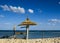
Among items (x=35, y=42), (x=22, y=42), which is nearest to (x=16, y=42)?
(x=22, y=42)

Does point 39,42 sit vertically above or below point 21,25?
below

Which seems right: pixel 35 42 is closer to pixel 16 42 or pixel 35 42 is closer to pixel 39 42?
pixel 39 42

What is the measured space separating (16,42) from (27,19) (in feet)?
8.89

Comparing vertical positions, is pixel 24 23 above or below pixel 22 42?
above

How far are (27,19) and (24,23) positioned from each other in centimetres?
53

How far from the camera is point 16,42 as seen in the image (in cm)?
1534

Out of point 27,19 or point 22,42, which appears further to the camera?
point 27,19

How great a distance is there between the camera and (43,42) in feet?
50.9

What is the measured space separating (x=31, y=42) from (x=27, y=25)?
69.5 inches

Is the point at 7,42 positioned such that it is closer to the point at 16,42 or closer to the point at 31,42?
the point at 16,42

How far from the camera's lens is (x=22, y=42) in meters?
15.6

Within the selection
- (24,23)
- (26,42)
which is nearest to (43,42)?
(26,42)

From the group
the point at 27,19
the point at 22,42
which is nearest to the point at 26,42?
the point at 22,42

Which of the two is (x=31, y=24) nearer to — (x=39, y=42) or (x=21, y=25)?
(x=21, y=25)
